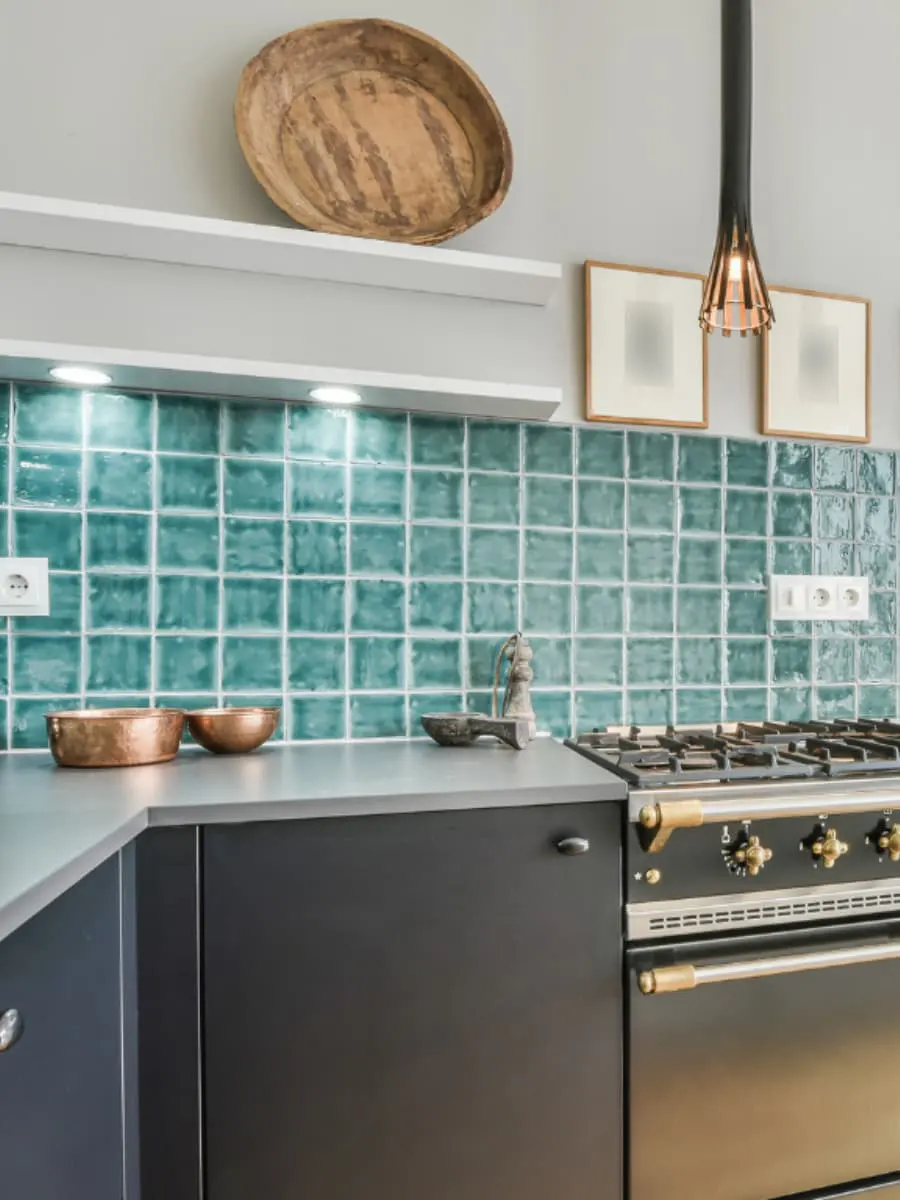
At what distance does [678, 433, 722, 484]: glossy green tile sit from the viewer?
73.6 inches

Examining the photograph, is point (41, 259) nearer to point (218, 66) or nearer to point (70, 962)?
point (218, 66)

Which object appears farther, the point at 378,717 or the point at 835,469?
the point at 835,469

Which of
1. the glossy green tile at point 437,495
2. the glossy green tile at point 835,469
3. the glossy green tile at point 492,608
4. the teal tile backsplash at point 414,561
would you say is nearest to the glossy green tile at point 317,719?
the teal tile backsplash at point 414,561

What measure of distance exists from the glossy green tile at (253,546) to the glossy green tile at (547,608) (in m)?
0.58

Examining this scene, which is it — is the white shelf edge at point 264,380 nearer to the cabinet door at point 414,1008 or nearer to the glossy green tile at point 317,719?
the glossy green tile at point 317,719

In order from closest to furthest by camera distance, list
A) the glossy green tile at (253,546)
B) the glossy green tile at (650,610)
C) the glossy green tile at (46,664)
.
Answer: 1. the glossy green tile at (46,664)
2. the glossy green tile at (253,546)
3. the glossy green tile at (650,610)

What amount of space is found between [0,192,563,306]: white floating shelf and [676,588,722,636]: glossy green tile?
0.80m

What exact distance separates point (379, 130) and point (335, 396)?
0.58 m

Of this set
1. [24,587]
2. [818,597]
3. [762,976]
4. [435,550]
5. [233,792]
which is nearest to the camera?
[233,792]

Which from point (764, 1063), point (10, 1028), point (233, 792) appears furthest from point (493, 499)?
point (10, 1028)

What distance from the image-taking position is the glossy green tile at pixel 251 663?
1.61m

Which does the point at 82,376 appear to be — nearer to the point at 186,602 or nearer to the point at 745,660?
the point at 186,602

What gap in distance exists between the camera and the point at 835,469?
77.9 inches

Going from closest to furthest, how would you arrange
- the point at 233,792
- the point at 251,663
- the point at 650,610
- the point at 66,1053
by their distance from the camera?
the point at 66,1053 → the point at 233,792 → the point at 251,663 → the point at 650,610
